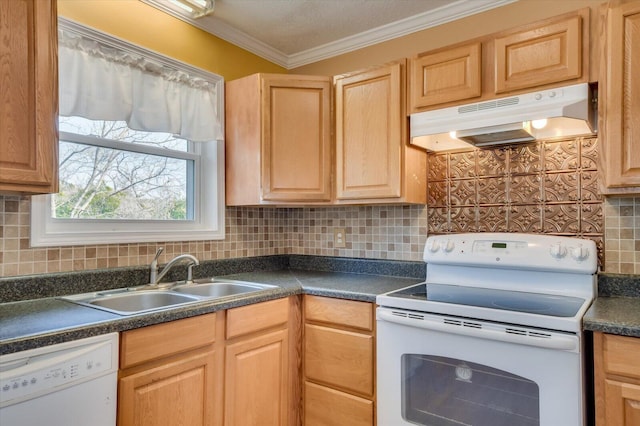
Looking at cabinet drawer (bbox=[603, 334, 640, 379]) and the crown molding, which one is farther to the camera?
the crown molding

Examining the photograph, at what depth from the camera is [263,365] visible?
1.87 meters

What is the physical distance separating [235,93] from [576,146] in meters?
1.84

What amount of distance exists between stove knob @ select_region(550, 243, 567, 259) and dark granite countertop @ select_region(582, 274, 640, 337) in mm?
216

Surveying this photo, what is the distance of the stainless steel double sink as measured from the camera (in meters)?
1.71

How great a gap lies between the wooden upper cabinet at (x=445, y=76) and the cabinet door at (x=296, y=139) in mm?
529

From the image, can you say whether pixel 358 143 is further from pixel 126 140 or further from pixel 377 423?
pixel 377 423

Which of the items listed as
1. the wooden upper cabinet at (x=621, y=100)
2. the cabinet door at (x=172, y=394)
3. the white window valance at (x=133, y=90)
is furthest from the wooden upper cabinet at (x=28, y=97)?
the wooden upper cabinet at (x=621, y=100)

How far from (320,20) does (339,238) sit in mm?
1354

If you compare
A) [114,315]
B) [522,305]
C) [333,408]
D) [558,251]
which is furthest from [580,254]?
[114,315]

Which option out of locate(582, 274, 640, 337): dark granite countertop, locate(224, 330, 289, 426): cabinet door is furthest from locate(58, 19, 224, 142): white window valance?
locate(582, 274, 640, 337): dark granite countertop

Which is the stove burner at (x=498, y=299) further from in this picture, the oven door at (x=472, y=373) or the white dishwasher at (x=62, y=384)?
the white dishwasher at (x=62, y=384)

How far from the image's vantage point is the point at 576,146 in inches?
73.8

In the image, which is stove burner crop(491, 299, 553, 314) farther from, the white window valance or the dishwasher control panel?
the white window valance

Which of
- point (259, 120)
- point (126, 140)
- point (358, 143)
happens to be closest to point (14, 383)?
point (126, 140)
